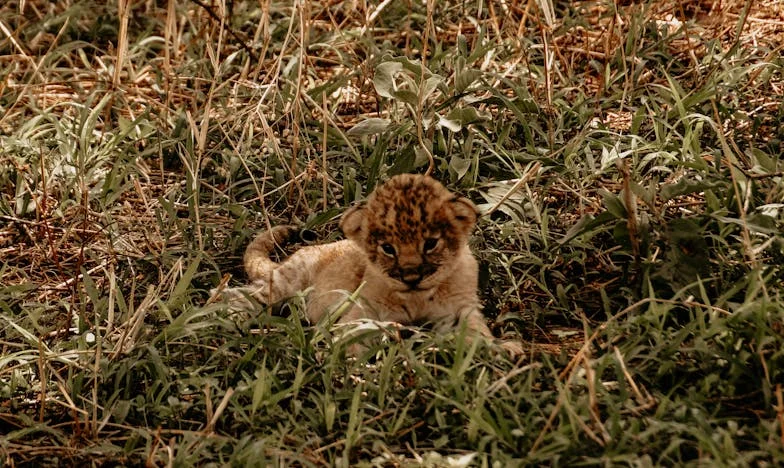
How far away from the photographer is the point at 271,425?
5.36 meters

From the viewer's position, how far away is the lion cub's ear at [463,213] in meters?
6.22

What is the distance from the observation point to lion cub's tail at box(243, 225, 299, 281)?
22.3ft

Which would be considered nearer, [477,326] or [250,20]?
[477,326]

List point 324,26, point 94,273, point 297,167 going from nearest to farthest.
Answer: point 94,273 < point 297,167 < point 324,26

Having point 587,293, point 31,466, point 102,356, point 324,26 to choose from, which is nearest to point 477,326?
point 587,293

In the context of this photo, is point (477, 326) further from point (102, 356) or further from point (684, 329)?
point (102, 356)

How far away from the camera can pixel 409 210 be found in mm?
6129

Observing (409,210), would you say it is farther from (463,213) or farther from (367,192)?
(367,192)

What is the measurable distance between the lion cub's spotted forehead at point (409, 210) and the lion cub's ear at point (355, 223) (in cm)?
8

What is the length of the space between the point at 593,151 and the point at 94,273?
10.8 ft

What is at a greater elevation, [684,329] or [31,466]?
[684,329]

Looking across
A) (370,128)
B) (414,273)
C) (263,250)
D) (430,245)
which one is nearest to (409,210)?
(430,245)

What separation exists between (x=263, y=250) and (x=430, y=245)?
51.0 inches

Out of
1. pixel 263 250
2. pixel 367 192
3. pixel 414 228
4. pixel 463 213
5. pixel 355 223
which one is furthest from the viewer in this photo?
pixel 367 192
